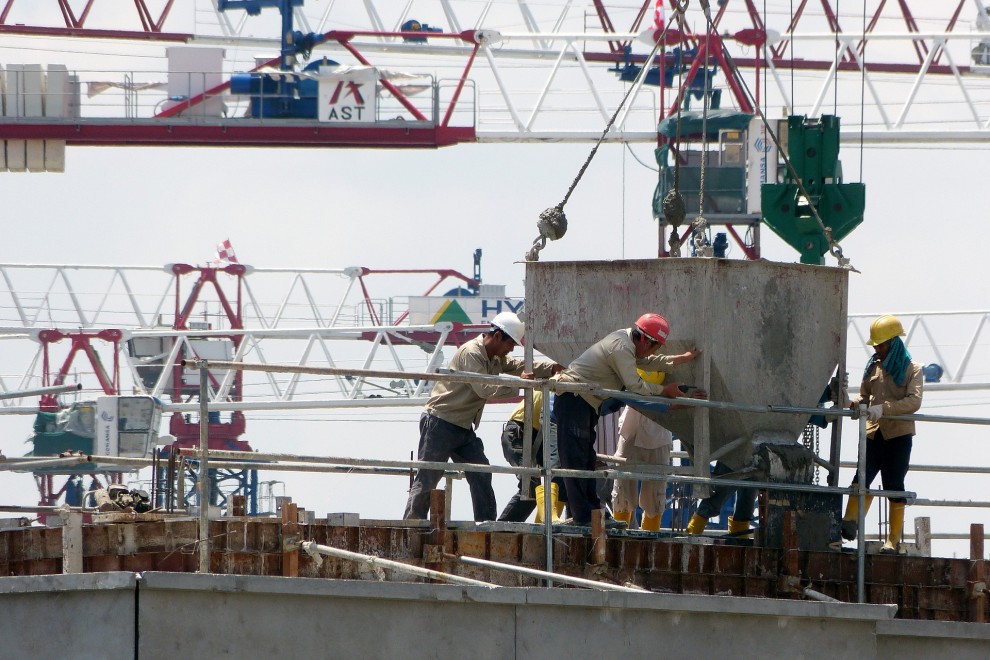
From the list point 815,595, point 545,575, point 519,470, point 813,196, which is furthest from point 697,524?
point 545,575

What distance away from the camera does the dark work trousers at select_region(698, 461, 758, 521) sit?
44.9 feet

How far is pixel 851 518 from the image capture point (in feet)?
45.9

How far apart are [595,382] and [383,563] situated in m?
3.02

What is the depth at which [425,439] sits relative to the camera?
13977 mm

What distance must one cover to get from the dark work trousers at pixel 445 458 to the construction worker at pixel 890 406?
2.84m

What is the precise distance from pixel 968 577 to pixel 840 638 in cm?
228

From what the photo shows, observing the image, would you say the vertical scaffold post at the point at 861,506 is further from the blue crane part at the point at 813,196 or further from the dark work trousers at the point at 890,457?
the blue crane part at the point at 813,196

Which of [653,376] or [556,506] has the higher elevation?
[653,376]

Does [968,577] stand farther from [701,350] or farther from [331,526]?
[331,526]

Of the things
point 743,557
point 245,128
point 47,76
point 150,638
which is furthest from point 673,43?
point 150,638

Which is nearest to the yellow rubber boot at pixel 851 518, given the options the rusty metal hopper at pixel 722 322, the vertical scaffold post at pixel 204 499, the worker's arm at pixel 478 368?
the rusty metal hopper at pixel 722 322

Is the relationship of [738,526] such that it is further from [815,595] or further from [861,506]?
[815,595]

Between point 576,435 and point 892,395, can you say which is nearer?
point 576,435

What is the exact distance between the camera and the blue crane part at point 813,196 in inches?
589
